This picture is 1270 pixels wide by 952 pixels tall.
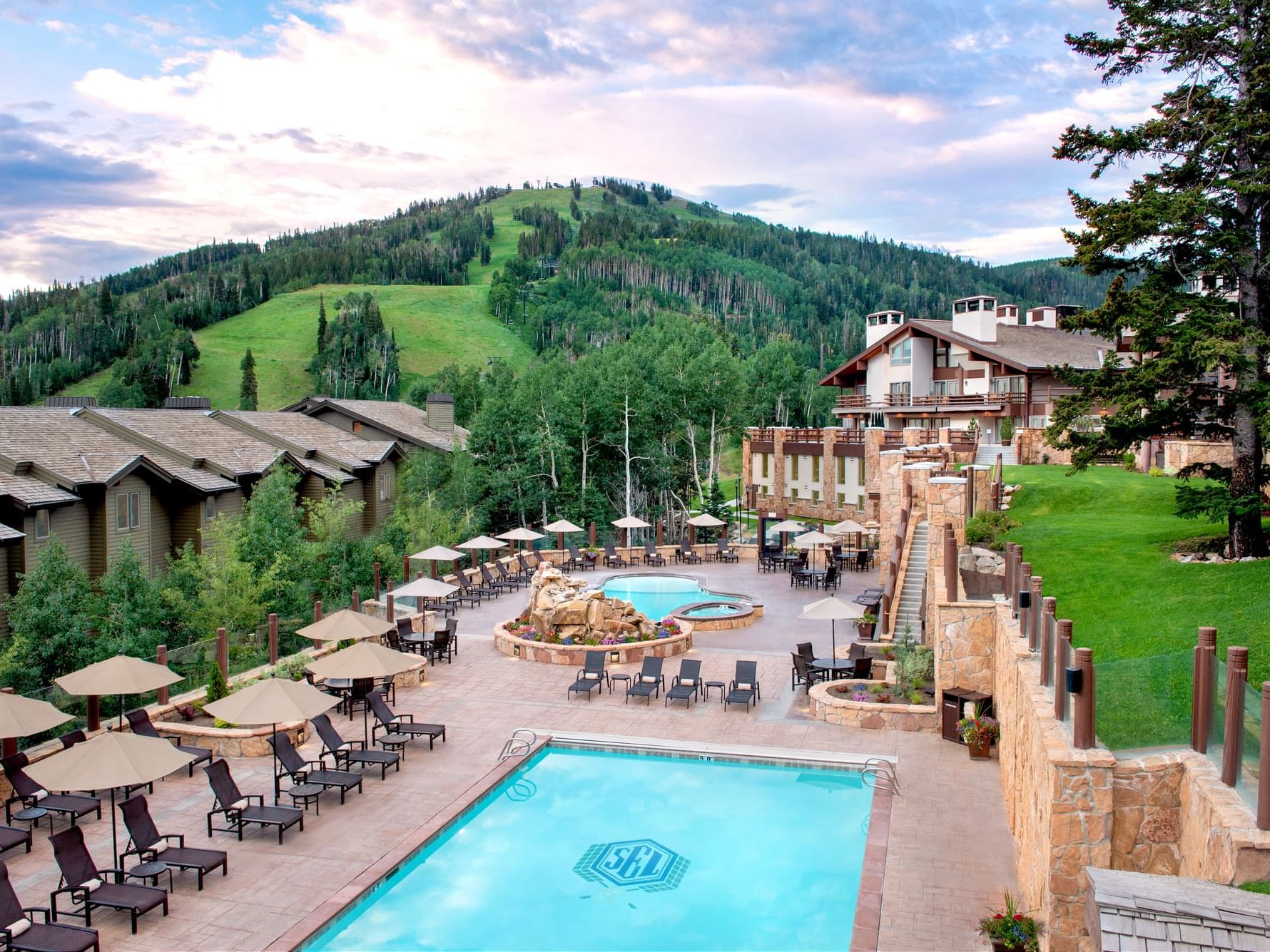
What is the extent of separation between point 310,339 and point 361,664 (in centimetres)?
9926

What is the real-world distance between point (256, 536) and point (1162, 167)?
23.3 meters

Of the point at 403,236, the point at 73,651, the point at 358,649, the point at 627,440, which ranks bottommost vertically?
the point at 73,651

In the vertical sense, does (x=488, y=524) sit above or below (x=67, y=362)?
below

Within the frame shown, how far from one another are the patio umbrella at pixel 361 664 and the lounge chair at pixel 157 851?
Result: 3.82 m

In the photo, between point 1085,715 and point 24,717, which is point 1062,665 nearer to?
point 1085,715

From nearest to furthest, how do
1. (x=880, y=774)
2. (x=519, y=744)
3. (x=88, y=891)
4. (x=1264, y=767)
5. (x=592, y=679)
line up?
(x=1264, y=767) → (x=88, y=891) → (x=880, y=774) → (x=519, y=744) → (x=592, y=679)

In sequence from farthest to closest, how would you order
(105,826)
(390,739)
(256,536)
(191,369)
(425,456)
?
(191,369) → (425,456) → (256,536) → (390,739) → (105,826)

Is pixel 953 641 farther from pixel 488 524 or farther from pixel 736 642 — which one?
pixel 488 524

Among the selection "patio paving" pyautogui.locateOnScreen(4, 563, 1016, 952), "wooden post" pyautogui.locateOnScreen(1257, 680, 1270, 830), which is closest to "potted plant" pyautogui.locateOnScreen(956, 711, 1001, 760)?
"patio paving" pyautogui.locateOnScreen(4, 563, 1016, 952)

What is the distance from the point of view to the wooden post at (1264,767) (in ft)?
20.2

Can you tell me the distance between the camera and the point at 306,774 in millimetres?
12555

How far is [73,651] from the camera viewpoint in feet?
70.3

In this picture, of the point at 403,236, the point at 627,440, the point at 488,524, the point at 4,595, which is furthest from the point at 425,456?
the point at 403,236

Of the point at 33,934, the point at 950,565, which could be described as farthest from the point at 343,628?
the point at 950,565
